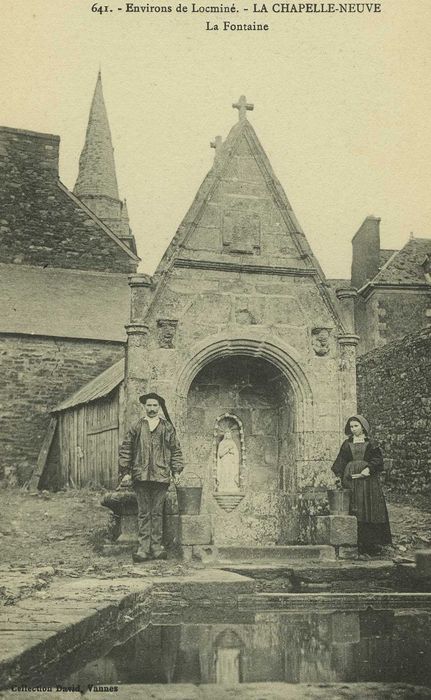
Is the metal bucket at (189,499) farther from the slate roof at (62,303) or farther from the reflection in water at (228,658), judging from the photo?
the slate roof at (62,303)

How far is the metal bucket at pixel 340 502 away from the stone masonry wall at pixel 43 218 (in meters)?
13.9

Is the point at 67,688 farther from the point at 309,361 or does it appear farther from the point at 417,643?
the point at 309,361

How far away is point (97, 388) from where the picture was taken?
52.7ft

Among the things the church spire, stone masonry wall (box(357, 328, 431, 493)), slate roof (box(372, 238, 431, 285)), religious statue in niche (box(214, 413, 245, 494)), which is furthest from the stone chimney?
religious statue in niche (box(214, 413, 245, 494))

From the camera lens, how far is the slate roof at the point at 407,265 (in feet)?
72.4

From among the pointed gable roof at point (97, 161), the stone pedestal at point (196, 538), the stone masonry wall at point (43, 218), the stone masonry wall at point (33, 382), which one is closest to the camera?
the stone pedestal at point (196, 538)

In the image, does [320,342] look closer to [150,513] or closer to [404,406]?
[150,513]

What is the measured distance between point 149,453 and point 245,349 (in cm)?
201

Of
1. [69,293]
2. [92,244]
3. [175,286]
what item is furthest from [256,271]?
[92,244]

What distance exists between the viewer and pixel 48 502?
1414cm

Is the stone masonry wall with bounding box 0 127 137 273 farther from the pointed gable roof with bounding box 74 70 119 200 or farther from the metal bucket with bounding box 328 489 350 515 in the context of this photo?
the metal bucket with bounding box 328 489 350 515

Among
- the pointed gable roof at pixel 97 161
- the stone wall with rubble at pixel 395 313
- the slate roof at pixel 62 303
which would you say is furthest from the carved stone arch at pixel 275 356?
the pointed gable roof at pixel 97 161

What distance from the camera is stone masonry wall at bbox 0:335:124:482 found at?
18562 millimetres

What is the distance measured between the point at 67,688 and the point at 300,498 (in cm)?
614
